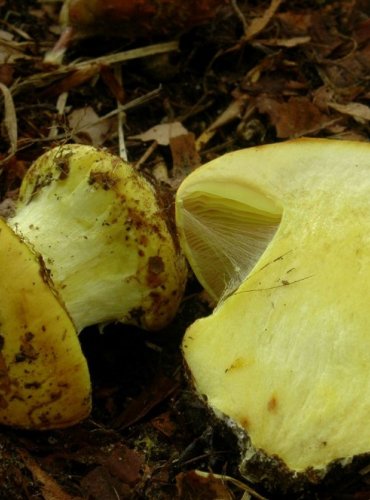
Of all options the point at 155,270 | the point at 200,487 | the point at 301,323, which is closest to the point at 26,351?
the point at 155,270

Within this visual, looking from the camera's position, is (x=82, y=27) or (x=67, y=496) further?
(x=82, y=27)

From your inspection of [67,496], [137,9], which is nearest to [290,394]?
[67,496]

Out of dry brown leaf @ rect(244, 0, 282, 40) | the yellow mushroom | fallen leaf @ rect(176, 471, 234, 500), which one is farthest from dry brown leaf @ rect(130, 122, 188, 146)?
fallen leaf @ rect(176, 471, 234, 500)

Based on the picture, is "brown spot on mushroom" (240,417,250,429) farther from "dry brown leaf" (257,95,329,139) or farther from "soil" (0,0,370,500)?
"dry brown leaf" (257,95,329,139)

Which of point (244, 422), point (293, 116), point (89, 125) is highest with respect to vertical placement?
point (89, 125)

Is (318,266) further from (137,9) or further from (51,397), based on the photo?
(137,9)

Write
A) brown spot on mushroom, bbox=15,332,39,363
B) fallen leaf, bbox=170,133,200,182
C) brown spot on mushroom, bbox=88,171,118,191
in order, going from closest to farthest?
brown spot on mushroom, bbox=15,332,39,363
brown spot on mushroom, bbox=88,171,118,191
fallen leaf, bbox=170,133,200,182

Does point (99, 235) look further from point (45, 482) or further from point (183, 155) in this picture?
point (183, 155)
